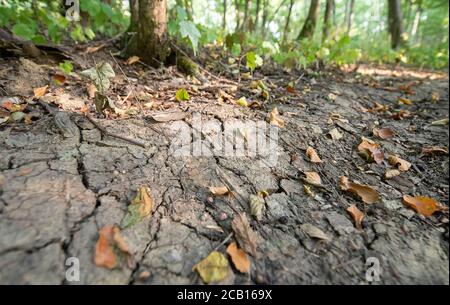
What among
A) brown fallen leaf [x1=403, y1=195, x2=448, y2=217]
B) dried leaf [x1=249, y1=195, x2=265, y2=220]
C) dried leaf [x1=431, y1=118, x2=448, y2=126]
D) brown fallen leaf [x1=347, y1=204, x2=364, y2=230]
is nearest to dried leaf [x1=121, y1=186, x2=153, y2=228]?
dried leaf [x1=249, y1=195, x2=265, y2=220]

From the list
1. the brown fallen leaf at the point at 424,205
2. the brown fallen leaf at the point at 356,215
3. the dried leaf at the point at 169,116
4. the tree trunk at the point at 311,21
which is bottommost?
the brown fallen leaf at the point at 356,215

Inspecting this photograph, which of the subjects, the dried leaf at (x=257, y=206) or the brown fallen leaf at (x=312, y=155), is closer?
the dried leaf at (x=257, y=206)

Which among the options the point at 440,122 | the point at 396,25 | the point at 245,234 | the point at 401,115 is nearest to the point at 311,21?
the point at 401,115

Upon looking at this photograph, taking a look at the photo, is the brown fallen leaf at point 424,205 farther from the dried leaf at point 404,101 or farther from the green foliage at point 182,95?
the dried leaf at point 404,101

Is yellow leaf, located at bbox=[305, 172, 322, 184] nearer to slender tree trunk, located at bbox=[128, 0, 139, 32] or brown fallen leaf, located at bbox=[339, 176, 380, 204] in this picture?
brown fallen leaf, located at bbox=[339, 176, 380, 204]

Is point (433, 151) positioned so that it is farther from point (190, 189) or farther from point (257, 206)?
point (190, 189)

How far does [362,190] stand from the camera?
153 cm

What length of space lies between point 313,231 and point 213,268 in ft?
1.65

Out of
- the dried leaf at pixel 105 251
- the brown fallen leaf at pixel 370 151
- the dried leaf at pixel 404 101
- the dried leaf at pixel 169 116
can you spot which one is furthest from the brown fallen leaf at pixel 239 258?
the dried leaf at pixel 404 101

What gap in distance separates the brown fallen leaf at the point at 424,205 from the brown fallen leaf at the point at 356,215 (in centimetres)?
27

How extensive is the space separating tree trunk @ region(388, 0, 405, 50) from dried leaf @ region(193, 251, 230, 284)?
883cm

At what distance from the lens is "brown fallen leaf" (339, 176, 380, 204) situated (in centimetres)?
149

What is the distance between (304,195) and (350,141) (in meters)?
0.79

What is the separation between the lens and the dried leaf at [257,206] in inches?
53.6
